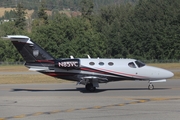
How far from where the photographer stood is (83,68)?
86.0 ft

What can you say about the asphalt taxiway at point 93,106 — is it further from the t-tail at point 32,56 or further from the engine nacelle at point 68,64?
the t-tail at point 32,56

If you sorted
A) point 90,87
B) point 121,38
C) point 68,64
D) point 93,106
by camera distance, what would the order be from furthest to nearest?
point 121,38 < point 90,87 < point 68,64 < point 93,106

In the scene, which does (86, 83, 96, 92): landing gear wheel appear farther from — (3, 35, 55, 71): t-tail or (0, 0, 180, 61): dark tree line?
(0, 0, 180, 61): dark tree line

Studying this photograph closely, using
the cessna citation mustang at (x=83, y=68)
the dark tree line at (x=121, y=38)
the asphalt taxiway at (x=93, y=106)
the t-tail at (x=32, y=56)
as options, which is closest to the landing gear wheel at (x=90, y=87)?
the cessna citation mustang at (x=83, y=68)

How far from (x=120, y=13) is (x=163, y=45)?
31200 millimetres

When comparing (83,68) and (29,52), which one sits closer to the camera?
(83,68)

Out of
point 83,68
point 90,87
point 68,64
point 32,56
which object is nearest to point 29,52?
point 32,56

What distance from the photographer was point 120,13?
112688 mm

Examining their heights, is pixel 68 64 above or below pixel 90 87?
above

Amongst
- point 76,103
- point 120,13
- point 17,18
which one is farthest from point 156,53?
point 76,103

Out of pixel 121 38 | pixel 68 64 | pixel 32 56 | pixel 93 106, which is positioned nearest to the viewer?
pixel 93 106

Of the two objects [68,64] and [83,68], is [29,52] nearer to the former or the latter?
[68,64]

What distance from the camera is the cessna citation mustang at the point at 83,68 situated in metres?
26.2

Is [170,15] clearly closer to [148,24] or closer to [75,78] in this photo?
[148,24]
